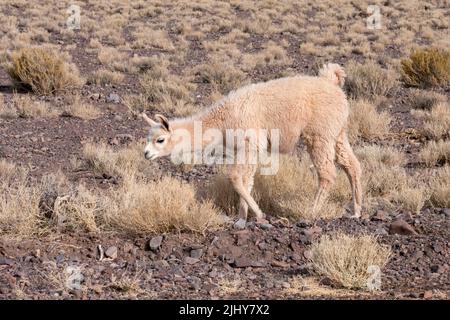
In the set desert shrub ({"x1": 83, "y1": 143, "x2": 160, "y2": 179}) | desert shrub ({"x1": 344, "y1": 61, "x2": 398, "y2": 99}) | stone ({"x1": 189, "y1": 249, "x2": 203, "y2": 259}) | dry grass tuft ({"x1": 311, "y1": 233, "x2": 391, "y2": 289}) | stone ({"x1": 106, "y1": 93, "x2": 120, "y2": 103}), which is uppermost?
desert shrub ({"x1": 344, "y1": 61, "x2": 398, "y2": 99})

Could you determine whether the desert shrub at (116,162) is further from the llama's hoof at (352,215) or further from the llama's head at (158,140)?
the llama's hoof at (352,215)

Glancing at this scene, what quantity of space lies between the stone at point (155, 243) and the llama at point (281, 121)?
4.71 ft

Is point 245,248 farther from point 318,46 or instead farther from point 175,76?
point 318,46

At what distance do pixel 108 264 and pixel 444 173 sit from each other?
5.79m

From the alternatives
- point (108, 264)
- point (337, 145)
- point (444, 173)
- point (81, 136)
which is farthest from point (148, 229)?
point (81, 136)

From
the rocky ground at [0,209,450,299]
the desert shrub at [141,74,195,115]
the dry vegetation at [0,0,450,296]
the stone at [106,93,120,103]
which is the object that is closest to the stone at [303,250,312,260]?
the rocky ground at [0,209,450,299]

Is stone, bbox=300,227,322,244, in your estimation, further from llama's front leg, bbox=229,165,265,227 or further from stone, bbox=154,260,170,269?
stone, bbox=154,260,170,269

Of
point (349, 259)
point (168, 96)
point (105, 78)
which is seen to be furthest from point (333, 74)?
point (105, 78)

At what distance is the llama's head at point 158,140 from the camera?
8.86 m

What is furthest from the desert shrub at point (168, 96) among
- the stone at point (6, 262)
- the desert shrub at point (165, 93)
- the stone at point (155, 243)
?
the stone at point (6, 262)

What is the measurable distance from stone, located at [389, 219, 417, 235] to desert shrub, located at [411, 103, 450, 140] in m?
6.99

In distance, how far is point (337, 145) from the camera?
9414mm

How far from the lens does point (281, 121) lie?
8.75 metres

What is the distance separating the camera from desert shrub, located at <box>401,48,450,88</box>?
20078mm
